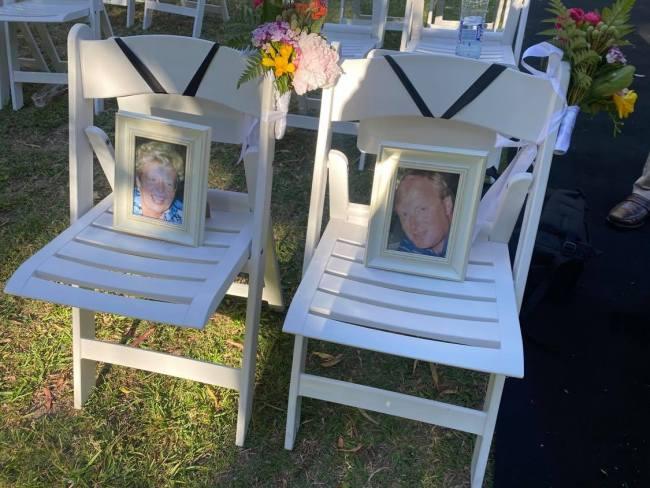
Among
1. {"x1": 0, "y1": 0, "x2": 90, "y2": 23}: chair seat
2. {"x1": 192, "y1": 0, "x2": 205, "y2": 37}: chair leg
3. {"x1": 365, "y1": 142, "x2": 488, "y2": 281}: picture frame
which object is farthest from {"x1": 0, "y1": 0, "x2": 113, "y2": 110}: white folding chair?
{"x1": 365, "y1": 142, "x2": 488, "y2": 281}: picture frame

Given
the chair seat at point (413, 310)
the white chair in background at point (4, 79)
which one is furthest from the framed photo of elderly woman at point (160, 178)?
the white chair in background at point (4, 79)

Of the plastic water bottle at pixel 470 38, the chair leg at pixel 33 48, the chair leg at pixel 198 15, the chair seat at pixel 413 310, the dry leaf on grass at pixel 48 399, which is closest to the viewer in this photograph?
the chair seat at pixel 413 310

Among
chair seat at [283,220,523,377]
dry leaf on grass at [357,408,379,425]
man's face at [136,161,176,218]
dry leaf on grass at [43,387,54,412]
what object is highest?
man's face at [136,161,176,218]

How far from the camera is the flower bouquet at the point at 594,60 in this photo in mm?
1734

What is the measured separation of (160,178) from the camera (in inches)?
72.7

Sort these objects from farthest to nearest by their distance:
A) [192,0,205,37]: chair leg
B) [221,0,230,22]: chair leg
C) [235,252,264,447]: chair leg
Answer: [221,0,230,22]: chair leg → [192,0,205,37]: chair leg → [235,252,264,447]: chair leg

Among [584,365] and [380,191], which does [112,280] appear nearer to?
[380,191]

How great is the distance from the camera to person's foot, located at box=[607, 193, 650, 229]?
128 inches

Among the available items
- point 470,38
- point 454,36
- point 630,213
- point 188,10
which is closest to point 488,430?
point 630,213

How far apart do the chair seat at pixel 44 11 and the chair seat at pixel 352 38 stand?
1422 mm

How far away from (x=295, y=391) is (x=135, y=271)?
54cm

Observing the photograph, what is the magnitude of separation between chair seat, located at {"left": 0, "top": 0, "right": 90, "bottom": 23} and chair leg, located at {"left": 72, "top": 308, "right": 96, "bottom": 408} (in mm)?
2231

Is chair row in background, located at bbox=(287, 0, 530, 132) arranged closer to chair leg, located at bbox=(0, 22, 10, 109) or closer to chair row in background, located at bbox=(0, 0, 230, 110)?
chair row in background, located at bbox=(0, 0, 230, 110)

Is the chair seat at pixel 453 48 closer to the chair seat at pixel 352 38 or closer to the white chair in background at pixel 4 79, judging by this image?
the chair seat at pixel 352 38
